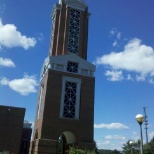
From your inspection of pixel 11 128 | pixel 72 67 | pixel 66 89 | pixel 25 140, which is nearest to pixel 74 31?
pixel 72 67

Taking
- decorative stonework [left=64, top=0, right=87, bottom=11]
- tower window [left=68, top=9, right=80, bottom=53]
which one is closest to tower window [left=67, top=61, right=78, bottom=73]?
tower window [left=68, top=9, right=80, bottom=53]

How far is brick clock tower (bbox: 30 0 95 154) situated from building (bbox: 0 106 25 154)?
10513 mm

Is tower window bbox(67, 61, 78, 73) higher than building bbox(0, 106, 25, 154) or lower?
higher

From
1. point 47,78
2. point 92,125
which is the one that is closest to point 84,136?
point 92,125

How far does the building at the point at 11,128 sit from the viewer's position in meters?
39.8

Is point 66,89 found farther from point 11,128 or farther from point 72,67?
point 11,128

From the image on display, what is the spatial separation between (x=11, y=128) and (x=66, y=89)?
1571 cm

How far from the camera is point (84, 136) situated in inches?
1120

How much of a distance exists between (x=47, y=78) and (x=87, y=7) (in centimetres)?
1377

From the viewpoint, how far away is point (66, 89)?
30484 millimetres

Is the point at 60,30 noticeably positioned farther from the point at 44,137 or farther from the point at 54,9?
the point at 44,137

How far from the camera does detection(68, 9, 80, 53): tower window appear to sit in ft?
111

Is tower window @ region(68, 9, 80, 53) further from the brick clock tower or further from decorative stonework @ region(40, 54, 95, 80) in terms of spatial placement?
decorative stonework @ region(40, 54, 95, 80)

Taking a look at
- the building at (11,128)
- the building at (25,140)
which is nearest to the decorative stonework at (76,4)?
the building at (11,128)
